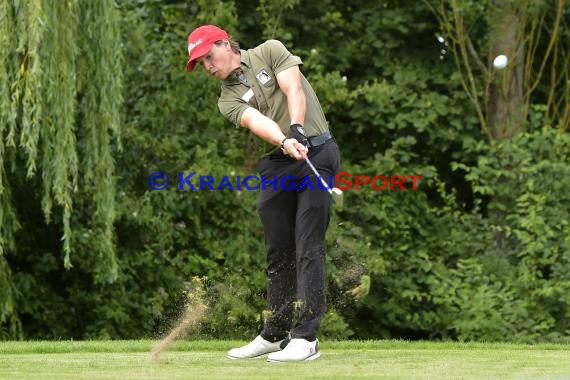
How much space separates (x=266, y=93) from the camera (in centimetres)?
575

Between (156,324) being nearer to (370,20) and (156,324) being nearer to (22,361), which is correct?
(370,20)

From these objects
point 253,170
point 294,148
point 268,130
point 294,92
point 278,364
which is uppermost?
point 253,170

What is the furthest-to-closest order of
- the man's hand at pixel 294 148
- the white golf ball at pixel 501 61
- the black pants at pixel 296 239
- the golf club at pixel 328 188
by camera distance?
the white golf ball at pixel 501 61
the black pants at pixel 296 239
the golf club at pixel 328 188
the man's hand at pixel 294 148

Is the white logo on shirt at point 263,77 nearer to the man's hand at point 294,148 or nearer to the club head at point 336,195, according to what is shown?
the man's hand at point 294,148

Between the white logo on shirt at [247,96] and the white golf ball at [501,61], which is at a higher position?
the white golf ball at [501,61]

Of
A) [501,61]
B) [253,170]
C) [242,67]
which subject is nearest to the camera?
[242,67]

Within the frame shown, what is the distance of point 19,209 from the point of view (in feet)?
34.5

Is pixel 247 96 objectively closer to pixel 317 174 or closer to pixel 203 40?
pixel 203 40

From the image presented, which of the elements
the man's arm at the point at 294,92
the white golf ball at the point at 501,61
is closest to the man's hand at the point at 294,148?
the man's arm at the point at 294,92

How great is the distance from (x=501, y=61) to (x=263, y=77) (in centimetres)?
770

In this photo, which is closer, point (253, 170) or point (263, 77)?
point (263, 77)

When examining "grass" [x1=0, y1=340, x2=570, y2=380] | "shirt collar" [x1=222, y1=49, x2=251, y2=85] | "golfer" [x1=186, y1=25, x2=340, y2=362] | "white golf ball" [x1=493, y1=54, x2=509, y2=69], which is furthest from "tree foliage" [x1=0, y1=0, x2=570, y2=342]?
"shirt collar" [x1=222, y1=49, x2=251, y2=85]

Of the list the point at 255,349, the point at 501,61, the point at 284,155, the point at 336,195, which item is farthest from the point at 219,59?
the point at 501,61

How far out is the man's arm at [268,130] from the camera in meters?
5.43
